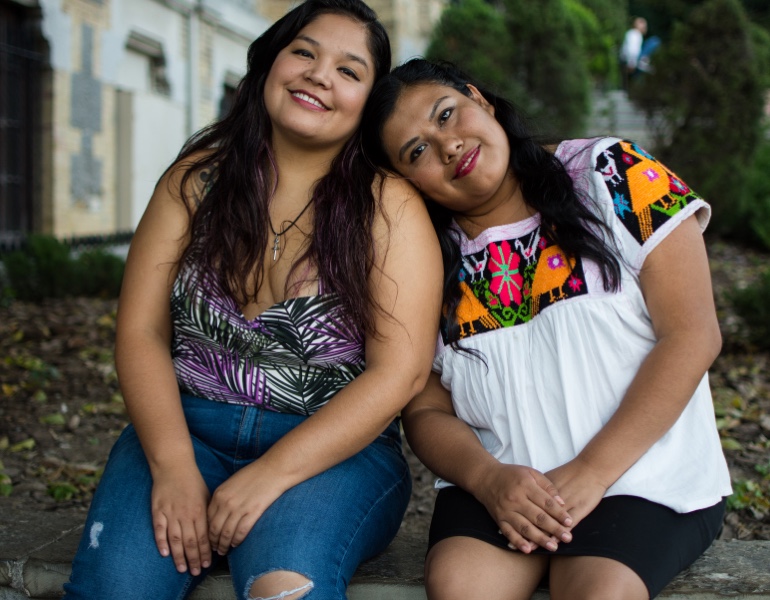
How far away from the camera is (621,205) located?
2.24 m

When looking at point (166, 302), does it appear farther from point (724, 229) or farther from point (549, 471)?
point (724, 229)

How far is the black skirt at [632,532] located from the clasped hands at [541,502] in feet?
0.12

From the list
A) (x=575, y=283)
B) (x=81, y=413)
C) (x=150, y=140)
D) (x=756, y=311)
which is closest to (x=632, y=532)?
(x=575, y=283)

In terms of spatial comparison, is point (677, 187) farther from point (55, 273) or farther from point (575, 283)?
point (55, 273)

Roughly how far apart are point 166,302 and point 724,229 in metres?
10.3

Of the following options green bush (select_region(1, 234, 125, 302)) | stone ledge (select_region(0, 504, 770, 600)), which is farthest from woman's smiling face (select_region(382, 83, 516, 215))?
green bush (select_region(1, 234, 125, 302))

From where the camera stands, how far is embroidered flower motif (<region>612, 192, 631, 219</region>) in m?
2.23

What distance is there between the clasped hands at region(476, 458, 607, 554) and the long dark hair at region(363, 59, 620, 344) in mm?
462

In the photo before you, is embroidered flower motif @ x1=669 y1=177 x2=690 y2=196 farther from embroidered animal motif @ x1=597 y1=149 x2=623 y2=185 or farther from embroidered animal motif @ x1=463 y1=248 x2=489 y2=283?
embroidered animal motif @ x1=463 y1=248 x2=489 y2=283

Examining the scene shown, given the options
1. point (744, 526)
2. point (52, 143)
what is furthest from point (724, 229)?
point (744, 526)

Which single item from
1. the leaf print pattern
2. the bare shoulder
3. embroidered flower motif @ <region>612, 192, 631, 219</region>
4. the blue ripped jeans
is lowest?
the blue ripped jeans

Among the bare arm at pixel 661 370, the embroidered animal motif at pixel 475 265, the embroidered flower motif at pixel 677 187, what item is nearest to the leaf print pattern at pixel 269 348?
the embroidered animal motif at pixel 475 265

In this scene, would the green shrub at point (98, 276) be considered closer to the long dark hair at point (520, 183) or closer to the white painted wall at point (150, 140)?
the white painted wall at point (150, 140)

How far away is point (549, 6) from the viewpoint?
1143cm
